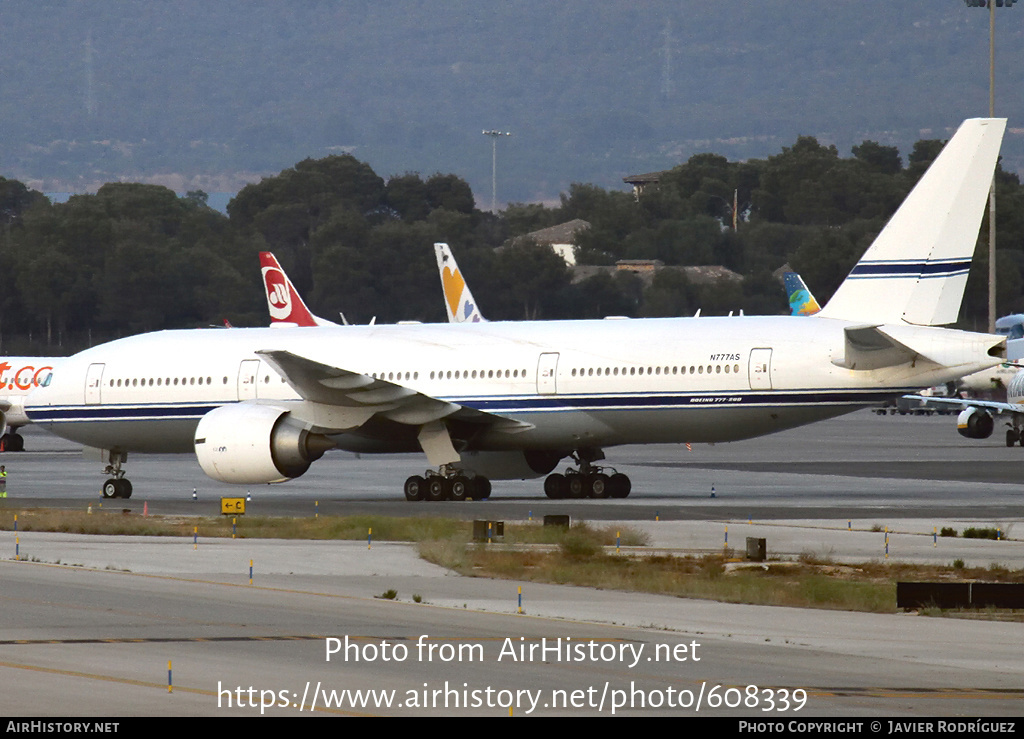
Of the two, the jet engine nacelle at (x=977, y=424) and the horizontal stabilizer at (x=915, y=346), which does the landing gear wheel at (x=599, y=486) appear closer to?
the horizontal stabilizer at (x=915, y=346)

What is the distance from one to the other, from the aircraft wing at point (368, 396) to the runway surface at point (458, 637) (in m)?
4.00

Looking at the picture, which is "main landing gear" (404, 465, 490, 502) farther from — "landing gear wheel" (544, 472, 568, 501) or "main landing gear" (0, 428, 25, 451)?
"main landing gear" (0, 428, 25, 451)

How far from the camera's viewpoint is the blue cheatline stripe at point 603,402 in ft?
98.8

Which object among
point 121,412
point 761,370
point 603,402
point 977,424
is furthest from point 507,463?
point 977,424

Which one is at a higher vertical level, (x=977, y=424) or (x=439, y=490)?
(x=977, y=424)

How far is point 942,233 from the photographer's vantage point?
3053cm

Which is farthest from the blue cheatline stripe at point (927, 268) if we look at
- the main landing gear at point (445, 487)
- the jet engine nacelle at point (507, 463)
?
the main landing gear at point (445, 487)

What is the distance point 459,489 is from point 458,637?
1751 cm

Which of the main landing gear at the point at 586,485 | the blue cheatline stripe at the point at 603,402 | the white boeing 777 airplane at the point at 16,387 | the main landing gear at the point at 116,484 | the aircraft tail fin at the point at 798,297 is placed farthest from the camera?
the aircraft tail fin at the point at 798,297

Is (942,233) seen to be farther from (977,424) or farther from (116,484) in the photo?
(977,424)

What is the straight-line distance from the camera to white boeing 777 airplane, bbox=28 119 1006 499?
30266 mm

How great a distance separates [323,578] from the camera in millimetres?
19125

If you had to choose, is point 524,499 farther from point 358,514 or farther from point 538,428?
point 358,514
